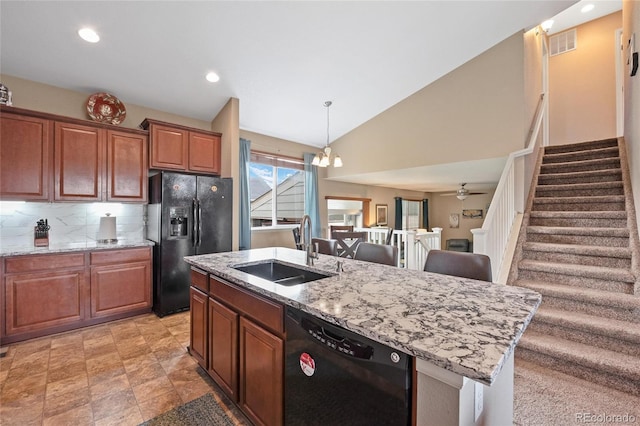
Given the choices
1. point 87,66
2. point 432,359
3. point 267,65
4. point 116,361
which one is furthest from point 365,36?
point 116,361

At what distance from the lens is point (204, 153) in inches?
150

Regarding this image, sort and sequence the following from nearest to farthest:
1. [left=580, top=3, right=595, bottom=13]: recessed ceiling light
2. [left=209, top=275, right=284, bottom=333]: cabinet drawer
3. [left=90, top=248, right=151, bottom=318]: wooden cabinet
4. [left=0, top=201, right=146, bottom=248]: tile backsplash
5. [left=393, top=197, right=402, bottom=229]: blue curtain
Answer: [left=209, top=275, right=284, bottom=333]: cabinet drawer < [left=0, top=201, right=146, bottom=248]: tile backsplash < [left=90, top=248, right=151, bottom=318]: wooden cabinet < [left=580, top=3, right=595, bottom=13]: recessed ceiling light < [left=393, top=197, right=402, bottom=229]: blue curtain

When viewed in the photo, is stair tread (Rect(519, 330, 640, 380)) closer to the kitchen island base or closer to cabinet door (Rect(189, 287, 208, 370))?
the kitchen island base

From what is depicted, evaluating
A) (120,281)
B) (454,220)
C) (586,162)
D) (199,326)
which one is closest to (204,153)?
(120,281)

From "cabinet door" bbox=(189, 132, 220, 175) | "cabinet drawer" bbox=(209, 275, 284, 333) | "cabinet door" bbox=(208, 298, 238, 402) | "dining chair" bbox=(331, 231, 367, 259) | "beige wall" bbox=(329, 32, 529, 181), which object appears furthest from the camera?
"cabinet door" bbox=(189, 132, 220, 175)

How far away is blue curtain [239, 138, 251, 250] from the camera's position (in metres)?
4.26

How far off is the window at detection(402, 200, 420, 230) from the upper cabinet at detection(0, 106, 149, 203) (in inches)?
261

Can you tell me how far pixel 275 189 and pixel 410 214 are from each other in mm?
5002

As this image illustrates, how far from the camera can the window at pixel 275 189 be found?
4891 millimetres

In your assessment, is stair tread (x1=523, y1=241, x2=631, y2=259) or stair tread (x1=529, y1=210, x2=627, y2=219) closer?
stair tread (x1=523, y1=241, x2=631, y2=259)

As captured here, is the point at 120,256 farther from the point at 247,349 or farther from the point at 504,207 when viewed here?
the point at 504,207

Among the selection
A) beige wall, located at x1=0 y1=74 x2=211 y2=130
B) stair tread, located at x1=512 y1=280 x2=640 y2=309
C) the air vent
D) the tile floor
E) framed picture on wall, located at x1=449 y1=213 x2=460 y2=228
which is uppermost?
the air vent

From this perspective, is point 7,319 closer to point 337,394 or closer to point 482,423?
point 337,394

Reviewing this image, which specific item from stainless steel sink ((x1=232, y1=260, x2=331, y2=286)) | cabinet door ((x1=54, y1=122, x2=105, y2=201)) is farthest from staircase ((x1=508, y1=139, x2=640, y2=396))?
cabinet door ((x1=54, y1=122, x2=105, y2=201))
